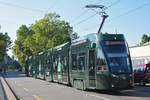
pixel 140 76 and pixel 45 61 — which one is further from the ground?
pixel 45 61

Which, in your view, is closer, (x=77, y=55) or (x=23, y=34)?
(x=77, y=55)

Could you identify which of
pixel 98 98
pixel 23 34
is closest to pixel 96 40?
pixel 98 98

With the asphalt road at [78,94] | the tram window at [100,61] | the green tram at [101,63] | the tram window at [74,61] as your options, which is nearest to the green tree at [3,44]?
the tram window at [74,61]

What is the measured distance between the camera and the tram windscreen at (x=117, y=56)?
40.8 ft

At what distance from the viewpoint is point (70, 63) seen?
1659 cm

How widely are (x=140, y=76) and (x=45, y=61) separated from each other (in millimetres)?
10275

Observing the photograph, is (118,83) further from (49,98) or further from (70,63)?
(70,63)

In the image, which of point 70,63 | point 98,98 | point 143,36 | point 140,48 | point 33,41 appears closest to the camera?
point 98,98

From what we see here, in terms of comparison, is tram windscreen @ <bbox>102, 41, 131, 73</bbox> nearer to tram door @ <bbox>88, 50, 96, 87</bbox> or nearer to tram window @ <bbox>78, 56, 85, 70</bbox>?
tram door @ <bbox>88, 50, 96, 87</bbox>

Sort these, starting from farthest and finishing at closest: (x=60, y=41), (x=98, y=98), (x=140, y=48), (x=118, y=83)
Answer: (x=60, y=41) < (x=140, y=48) < (x=118, y=83) < (x=98, y=98)

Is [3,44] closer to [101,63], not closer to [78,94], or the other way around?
[78,94]

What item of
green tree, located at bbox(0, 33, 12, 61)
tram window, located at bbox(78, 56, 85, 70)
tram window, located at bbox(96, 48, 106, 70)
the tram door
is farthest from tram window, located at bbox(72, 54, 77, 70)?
green tree, located at bbox(0, 33, 12, 61)

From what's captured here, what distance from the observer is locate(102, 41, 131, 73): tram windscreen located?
1242 centimetres

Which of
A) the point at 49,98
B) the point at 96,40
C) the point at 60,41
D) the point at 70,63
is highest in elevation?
the point at 60,41
